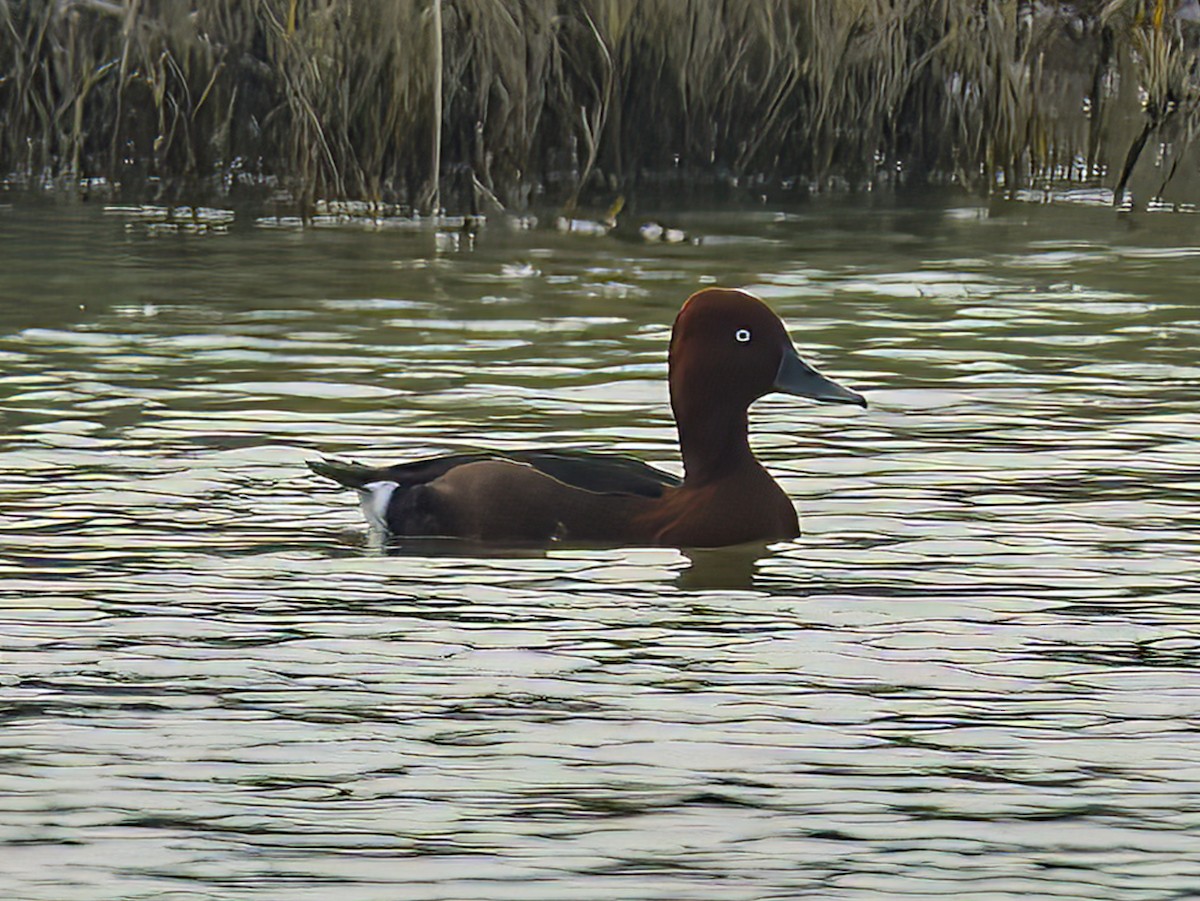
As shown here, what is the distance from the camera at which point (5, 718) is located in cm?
581

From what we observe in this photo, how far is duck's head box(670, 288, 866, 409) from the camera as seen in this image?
816 cm

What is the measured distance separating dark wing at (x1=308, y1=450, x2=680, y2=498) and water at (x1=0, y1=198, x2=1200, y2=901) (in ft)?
0.66

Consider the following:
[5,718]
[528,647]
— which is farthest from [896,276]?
[5,718]

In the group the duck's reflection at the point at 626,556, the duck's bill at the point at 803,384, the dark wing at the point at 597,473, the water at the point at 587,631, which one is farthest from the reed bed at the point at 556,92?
the duck's reflection at the point at 626,556

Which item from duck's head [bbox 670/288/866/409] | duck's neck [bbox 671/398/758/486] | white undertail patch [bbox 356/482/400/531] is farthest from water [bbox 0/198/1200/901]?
duck's head [bbox 670/288/866/409]

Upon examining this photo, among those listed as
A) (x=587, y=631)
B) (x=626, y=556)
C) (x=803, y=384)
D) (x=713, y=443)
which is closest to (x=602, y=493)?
(x=626, y=556)

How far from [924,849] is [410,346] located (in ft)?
24.2

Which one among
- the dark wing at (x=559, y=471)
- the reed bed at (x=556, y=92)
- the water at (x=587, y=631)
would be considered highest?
the reed bed at (x=556, y=92)

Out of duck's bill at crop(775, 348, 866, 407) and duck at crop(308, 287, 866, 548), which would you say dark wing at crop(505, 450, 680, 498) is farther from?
duck's bill at crop(775, 348, 866, 407)

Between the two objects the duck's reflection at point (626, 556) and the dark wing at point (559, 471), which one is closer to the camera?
the duck's reflection at point (626, 556)

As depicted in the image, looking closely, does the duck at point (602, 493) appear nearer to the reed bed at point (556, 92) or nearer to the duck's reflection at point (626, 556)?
the duck's reflection at point (626, 556)

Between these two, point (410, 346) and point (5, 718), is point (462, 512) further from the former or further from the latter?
point (410, 346)

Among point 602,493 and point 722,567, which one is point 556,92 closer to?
point 602,493

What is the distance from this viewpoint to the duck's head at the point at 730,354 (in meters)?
8.16
